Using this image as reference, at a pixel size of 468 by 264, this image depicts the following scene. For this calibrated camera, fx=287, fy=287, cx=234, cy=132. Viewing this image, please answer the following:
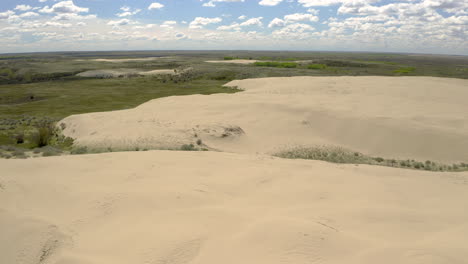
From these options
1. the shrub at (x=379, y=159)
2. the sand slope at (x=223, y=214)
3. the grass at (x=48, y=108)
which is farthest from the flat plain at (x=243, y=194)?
the grass at (x=48, y=108)

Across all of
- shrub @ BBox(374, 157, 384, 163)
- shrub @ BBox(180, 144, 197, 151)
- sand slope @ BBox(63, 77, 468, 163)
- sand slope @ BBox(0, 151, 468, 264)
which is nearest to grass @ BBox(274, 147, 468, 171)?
shrub @ BBox(374, 157, 384, 163)

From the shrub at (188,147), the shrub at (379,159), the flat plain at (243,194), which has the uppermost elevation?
the flat plain at (243,194)

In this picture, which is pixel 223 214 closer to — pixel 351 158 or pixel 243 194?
pixel 243 194

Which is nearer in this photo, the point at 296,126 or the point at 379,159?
the point at 379,159

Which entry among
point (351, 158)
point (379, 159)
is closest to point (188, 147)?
point (351, 158)

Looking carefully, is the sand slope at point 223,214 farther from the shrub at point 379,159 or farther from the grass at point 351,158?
the shrub at point 379,159

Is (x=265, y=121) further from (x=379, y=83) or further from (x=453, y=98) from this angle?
(x=379, y=83)

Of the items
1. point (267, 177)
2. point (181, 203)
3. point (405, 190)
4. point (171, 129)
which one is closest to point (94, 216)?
point (181, 203)
